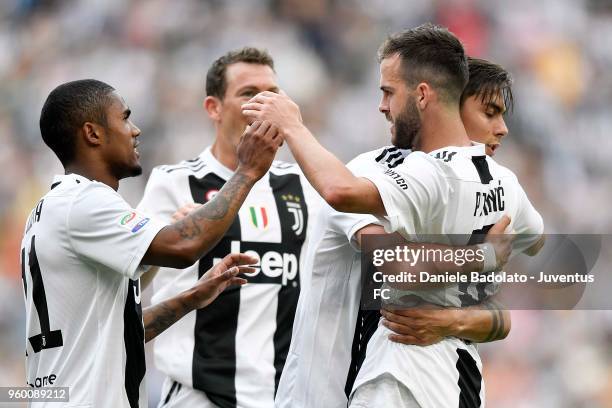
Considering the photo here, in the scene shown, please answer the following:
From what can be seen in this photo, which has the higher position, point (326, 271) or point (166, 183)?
point (166, 183)

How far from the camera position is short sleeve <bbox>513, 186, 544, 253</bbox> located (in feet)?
13.1

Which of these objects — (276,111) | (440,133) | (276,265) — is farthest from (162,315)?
(440,133)

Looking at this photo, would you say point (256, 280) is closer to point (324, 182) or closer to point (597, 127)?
point (324, 182)

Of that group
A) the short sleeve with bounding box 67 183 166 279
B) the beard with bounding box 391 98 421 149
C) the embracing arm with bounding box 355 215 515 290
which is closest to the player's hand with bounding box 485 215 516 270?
the embracing arm with bounding box 355 215 515 290

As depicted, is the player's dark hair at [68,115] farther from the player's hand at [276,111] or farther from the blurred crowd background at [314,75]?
the blurred crowd background at [314,75]

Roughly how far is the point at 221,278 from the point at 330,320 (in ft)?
2.10

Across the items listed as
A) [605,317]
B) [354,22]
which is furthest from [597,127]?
[354,22]

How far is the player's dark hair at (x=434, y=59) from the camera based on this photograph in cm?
374

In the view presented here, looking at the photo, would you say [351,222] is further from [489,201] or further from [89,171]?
[89,171]

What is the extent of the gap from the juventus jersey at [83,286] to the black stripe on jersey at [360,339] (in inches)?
33.2

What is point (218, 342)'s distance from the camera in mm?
5043

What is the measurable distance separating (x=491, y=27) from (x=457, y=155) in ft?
21.0

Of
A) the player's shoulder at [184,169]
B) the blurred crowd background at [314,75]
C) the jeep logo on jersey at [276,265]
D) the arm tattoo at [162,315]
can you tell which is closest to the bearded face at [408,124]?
the arm tattoo at [162,315]

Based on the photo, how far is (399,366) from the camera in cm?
346
